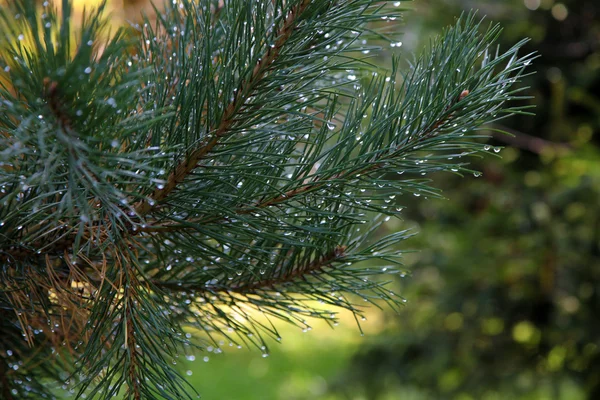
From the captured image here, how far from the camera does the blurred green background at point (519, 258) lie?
248 centimetres

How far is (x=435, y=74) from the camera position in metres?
0.73

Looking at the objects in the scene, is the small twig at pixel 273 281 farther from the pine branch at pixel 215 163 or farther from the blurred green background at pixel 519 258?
the blurred green background at pixel 519 258

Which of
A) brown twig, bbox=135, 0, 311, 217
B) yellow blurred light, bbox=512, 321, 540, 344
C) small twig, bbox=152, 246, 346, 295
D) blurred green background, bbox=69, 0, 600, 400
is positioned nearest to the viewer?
brown twig, bbox=135, 0, 311, 217

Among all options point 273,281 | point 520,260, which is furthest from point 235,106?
point 520,260

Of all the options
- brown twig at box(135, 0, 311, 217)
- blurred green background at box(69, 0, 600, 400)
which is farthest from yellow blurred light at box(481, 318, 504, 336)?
brown twig at box(135, 0, 311, 217)

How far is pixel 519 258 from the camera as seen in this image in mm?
2557

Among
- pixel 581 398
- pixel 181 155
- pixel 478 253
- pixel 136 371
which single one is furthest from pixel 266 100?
pixel 581 398

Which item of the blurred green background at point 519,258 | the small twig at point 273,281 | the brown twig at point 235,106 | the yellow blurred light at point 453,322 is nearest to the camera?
the brown twig at point 235,106

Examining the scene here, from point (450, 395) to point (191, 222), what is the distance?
7.90 feet

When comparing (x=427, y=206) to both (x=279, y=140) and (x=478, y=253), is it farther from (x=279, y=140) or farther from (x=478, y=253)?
(x=279, y=140)

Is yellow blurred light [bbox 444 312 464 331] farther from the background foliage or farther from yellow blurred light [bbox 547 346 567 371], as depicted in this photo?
yellow blurred light [bbox 547 346 567 371]

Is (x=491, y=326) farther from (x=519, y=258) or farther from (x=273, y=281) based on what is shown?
(x=273, y=281)

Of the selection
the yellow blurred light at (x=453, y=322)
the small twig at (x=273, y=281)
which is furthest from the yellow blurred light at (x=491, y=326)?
the small twig at (x=273, y=281)

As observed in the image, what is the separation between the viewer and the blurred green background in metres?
2.48
